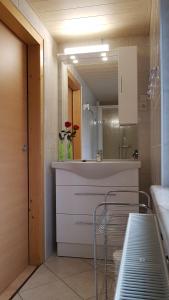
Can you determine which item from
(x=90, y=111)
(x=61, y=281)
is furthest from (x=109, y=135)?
(x=61, y=281)

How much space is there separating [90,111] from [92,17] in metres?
0.85

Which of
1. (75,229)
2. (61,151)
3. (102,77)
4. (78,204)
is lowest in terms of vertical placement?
(75,229)

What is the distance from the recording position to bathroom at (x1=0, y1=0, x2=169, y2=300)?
7.21 feet

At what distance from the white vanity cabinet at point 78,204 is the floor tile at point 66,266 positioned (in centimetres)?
8

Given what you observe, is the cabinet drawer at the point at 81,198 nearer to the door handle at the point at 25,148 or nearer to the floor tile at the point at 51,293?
the door handle at the point at 25,148

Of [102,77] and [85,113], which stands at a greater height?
[102,77]

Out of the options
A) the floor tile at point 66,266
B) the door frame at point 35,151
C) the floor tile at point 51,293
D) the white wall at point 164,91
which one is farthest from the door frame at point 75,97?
the white wall at point 164,91

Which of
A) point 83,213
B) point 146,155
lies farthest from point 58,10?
point 83,213

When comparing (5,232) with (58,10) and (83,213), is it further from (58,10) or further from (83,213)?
(58,10)

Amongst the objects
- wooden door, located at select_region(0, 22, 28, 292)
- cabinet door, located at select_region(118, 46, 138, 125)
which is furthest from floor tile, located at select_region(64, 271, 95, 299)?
cabinet door, located at select_region(118, 46, 138, 125)

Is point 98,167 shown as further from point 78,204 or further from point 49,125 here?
point 49,125

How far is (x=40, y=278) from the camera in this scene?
2.03 meters

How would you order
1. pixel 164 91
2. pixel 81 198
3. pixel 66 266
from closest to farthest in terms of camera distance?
pixel 164 91 → pixel 66 266 → pixel 81 198

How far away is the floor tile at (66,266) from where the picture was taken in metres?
2.12
